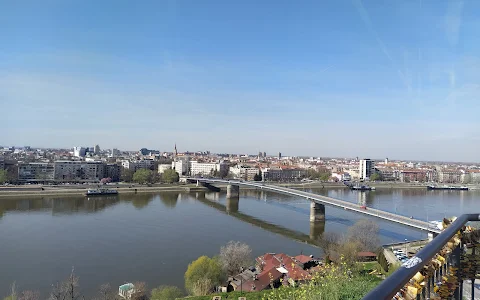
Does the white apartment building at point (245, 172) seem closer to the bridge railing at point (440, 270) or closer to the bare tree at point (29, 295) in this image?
the bare tree at point (29, 295)

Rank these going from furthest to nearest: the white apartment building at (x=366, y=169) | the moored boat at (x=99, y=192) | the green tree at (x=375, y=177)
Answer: the white apartment building at (x=366, y=169), the green tree at (x=375, y=177), the moored boat at (x=99, y=192)

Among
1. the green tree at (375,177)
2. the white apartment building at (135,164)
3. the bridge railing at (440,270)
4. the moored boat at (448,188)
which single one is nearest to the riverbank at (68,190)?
the white apartment building at (135,164)

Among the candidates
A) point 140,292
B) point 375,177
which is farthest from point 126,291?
point 375,177

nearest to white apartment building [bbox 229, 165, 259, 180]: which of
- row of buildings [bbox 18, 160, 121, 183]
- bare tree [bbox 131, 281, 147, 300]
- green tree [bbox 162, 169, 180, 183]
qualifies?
green tree [bbox 162, 169, 180, 183]

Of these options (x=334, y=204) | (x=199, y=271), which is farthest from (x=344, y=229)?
(x=199, y=271)

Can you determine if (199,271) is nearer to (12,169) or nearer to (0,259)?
(0,259)

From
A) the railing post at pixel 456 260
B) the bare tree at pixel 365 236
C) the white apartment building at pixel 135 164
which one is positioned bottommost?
the bare tree at pixel 365 236

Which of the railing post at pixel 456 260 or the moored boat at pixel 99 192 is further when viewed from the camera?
the moored boat at pixel 99 192
